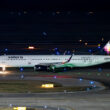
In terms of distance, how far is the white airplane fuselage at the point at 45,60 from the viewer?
6431 centimetres

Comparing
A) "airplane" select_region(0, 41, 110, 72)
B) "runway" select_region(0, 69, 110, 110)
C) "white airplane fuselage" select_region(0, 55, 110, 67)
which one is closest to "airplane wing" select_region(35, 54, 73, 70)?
"airplane" select_region(0, 41, 110, 72)

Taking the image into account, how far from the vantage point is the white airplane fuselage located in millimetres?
64312

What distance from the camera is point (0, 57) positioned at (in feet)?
212

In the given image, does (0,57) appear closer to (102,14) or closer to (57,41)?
(57,41)

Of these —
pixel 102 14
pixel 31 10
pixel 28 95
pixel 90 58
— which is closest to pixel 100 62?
pixel 90 58

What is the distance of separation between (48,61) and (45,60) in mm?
674

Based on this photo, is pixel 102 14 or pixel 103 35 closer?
pixel 103 35


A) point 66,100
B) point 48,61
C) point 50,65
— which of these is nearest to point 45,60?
point 48,61

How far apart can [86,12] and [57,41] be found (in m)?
65.1

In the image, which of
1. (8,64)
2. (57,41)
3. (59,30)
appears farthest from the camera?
(59,30)

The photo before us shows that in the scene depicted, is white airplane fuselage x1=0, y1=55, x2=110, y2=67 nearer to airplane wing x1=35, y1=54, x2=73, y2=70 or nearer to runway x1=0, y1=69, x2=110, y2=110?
airplane wing x1=35, y1=54, x2=73, y2=70

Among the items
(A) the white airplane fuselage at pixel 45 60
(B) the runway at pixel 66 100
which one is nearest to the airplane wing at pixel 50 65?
(A) the white airplane fuselage at pixel 45 60

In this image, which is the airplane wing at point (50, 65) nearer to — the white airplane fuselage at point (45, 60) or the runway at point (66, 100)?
the white airplane fuselage at point (45, 60)

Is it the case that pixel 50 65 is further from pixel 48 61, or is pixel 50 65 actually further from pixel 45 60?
pixel 45 60
